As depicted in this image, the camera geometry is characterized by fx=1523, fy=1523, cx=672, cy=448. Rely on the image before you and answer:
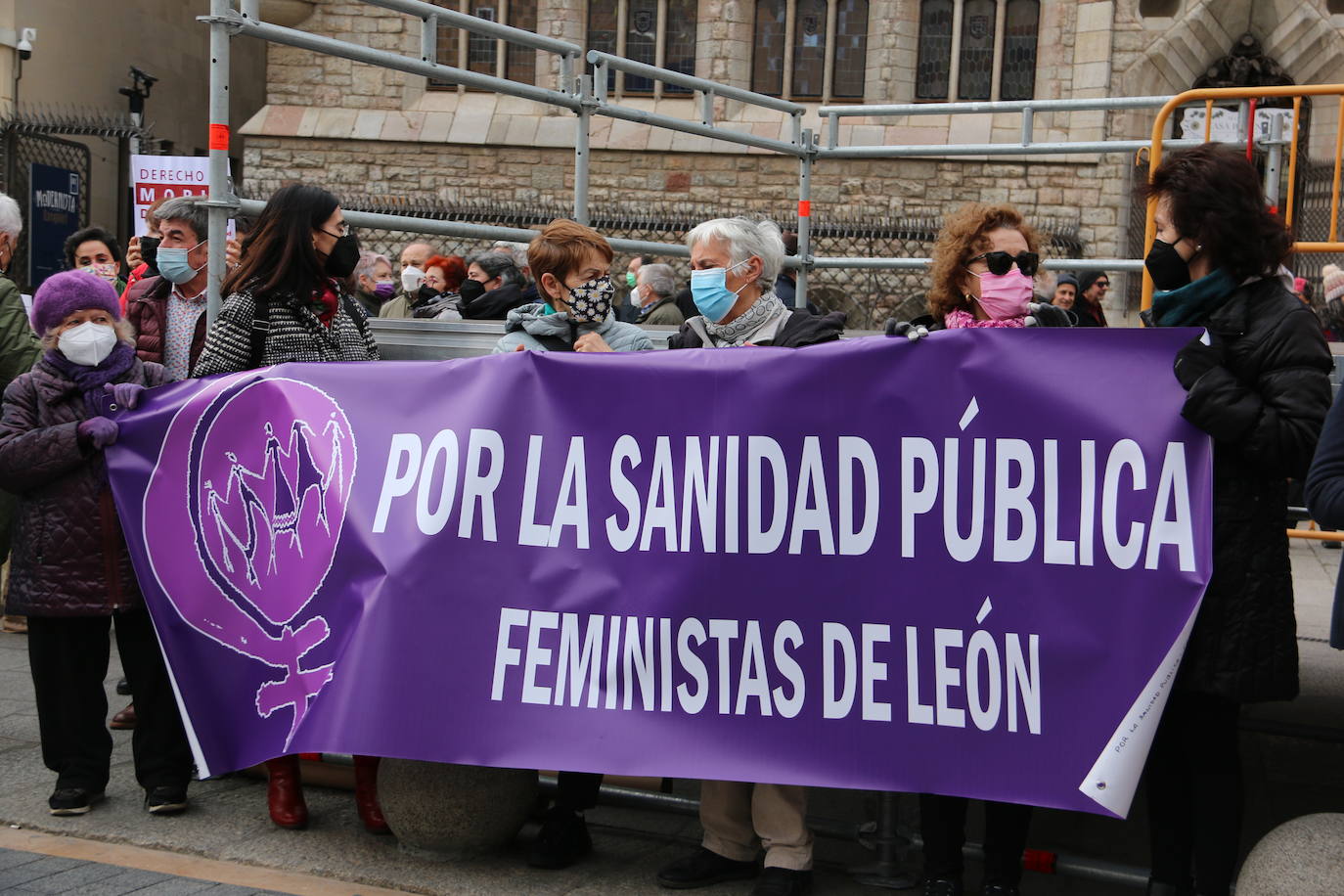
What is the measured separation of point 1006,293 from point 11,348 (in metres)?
3.75

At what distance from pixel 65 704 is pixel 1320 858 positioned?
3.80 metres

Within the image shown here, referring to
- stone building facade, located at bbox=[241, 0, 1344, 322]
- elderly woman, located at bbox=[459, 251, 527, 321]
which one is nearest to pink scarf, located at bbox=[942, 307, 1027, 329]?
elderly woman, located at bbox=[459, 251, 527, 321]

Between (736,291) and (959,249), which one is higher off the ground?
(959,249)

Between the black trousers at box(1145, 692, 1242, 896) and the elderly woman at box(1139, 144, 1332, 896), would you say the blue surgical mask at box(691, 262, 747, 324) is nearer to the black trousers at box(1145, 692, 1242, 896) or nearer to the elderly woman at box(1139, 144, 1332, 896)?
the elderly woman at box(1139, 144, 1332, 896)

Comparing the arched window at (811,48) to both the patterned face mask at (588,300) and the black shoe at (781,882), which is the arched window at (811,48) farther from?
the black shoe at (781,882)

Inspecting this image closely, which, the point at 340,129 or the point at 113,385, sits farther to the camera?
the point at 340,129

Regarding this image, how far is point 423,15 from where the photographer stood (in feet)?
20.1

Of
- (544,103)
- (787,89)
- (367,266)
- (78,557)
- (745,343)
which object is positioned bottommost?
(78,557)

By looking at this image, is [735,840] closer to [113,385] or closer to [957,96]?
[113,385]

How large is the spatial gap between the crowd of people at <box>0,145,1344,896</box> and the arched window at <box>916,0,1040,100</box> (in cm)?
1600

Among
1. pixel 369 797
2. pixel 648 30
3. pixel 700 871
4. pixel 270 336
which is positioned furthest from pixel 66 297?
pixel 648 30

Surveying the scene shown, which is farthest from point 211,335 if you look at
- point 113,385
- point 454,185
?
point 454,185

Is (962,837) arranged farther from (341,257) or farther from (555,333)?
(341,257)

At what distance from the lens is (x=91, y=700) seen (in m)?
5.05
